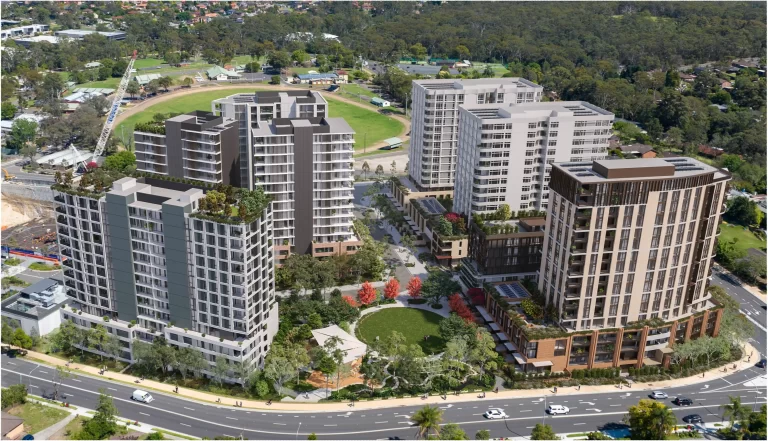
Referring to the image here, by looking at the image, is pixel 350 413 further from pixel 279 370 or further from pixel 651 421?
pixel 651 421

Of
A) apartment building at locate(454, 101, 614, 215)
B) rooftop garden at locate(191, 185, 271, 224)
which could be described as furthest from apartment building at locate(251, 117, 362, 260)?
apartment building at locate(454, 101, 614, 215)

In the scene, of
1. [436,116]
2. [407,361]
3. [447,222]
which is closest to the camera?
[407,361]

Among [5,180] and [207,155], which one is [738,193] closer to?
[207,155]

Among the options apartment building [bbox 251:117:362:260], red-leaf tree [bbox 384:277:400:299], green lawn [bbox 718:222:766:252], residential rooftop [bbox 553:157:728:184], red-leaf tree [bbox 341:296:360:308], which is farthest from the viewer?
green lawn [bbox 718:222:766:252]

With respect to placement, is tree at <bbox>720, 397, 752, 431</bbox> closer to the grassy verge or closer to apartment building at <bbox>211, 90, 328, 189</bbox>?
apartment building at <bbox>211, 90, 328, 189</bbox>

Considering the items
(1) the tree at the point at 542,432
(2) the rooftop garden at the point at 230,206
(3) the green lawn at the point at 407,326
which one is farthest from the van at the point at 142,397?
(1) the tree at the point at 542,432

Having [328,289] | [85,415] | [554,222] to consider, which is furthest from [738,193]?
[85,415]
